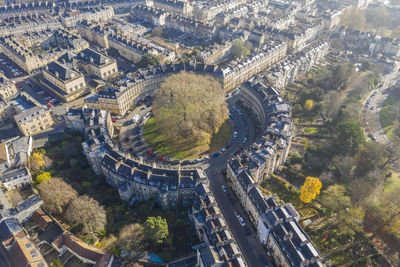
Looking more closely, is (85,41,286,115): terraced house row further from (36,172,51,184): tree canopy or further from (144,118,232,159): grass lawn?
(36,172,51,184): tree canopy

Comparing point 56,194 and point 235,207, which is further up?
point 56,194

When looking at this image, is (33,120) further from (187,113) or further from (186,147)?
(186,147)

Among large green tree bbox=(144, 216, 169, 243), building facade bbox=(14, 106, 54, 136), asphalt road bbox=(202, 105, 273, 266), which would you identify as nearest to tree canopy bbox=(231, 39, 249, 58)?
asphalt road bbox=(202, 105, 273, 266)

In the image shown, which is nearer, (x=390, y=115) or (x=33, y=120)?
(x=33, y=120)

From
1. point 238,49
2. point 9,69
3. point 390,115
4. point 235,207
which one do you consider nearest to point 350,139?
point 390,115

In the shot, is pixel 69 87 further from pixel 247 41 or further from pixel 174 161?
pixel 247 41

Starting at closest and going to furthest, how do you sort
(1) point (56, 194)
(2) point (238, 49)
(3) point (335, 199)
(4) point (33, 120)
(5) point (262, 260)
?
(5) point (262, 260), (1) point (56, 194), (3) point (335, 199), (4) point (33, 120), (2) point (238, 49)
